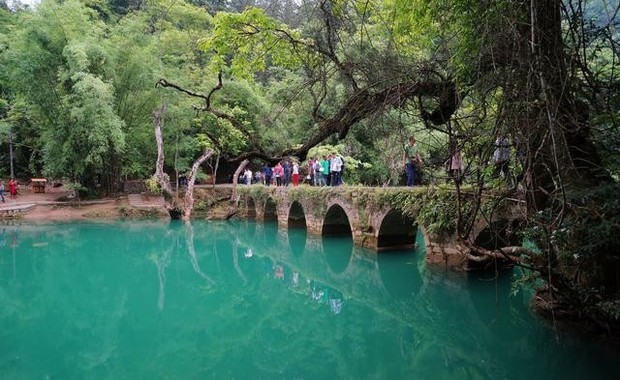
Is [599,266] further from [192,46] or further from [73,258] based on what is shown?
[192,46]

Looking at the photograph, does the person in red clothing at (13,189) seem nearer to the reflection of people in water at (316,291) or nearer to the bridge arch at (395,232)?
the reflection of people in water at (316,291)

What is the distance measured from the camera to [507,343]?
662 cm

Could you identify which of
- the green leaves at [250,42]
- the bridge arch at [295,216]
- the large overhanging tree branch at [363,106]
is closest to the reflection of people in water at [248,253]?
the bridge arch at [295,216]

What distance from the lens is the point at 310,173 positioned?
65.2ft

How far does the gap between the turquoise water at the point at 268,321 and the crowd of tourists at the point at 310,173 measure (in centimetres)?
329

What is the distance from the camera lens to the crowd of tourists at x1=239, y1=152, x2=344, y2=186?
Result: 16562mm

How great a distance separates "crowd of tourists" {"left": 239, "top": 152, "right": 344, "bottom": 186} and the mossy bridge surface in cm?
113

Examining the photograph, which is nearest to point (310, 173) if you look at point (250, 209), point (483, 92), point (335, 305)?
point (250, 209)

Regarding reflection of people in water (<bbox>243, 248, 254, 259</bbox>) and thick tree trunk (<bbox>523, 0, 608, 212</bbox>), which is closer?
thick tree trunk (<bbox>523, 0, 608, 212</bbox>)

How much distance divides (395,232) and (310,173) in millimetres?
7553

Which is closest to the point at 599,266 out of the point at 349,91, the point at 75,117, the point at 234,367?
the point at 349,91

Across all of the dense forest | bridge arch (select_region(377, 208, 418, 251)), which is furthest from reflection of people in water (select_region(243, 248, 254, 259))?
the dense forest

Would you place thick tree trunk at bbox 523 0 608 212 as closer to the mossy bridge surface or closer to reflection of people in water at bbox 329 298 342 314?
the mossy bridge surface

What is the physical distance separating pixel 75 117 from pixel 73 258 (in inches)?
328
